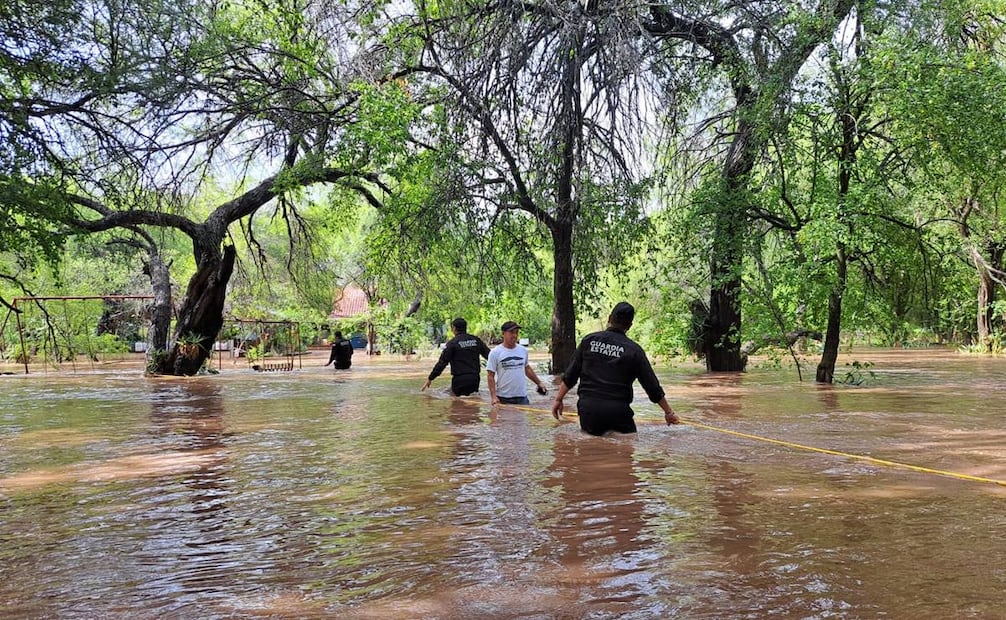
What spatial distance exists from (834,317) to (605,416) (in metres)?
10.4

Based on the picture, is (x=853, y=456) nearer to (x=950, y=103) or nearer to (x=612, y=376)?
(x=612, y=376)

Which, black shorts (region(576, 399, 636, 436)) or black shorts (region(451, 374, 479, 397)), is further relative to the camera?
black shorts (region(451, 374, 479, 397))

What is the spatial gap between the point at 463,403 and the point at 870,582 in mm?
10168

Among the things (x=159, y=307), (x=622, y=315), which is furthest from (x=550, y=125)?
(x=159, y=307)

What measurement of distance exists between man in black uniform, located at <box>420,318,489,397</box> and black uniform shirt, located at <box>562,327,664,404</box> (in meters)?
5.30

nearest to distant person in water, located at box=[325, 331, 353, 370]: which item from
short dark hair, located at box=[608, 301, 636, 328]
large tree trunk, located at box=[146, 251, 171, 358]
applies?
large tree trunk, located at box=[146, 251, 171, 358]

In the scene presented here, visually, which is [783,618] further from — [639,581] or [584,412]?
[584,412]

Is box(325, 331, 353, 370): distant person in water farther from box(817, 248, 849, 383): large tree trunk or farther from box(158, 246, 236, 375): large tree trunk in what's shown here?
box(817, 248, 849, 383): large tree trunk

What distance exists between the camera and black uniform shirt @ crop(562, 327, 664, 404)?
8.47m

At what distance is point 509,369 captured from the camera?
1244 centimetres

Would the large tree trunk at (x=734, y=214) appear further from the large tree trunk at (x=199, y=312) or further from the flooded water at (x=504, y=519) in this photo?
the large tree trunk at (x=199, y=312)

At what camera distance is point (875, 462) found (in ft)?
25.4

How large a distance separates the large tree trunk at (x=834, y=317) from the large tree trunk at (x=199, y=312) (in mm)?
15638

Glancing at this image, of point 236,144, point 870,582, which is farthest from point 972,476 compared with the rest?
point 236,144
